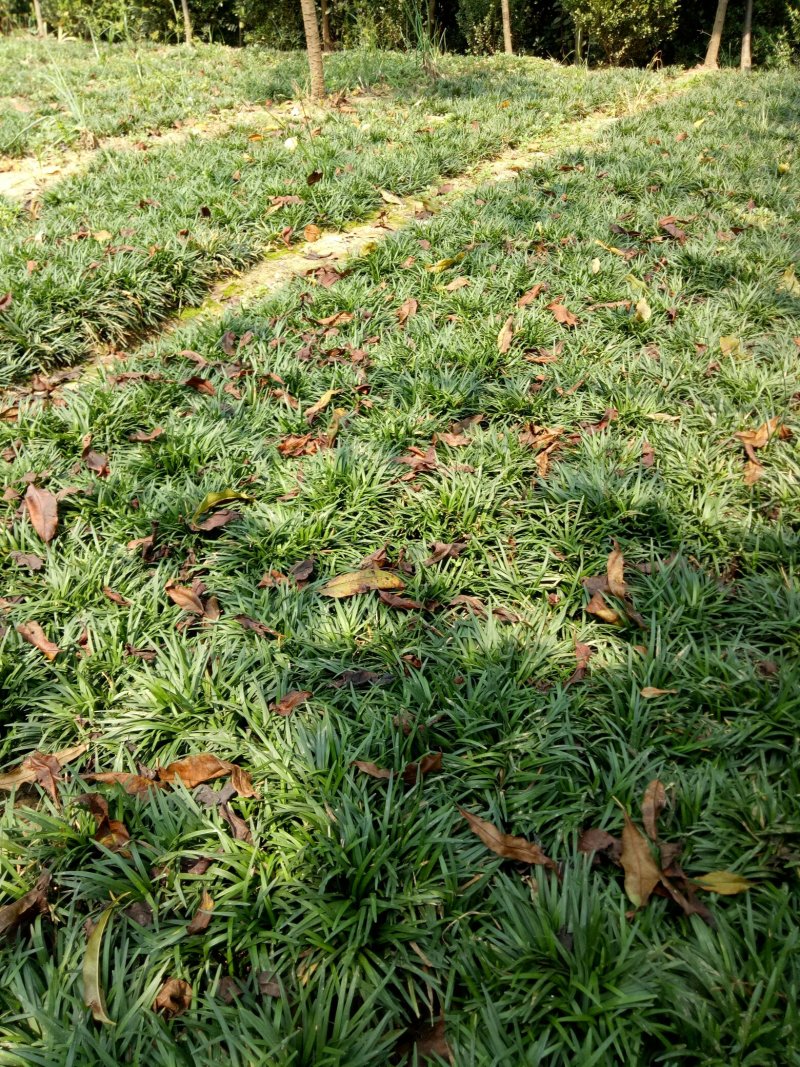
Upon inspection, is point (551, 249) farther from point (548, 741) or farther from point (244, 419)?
point (548, 741)

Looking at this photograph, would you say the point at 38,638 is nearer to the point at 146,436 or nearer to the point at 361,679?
the point at 361,679

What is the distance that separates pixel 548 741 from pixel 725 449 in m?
1.56

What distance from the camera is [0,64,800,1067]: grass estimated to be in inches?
47.9

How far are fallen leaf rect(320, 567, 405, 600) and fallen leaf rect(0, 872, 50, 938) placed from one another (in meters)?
1.06

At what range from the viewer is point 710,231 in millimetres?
4340

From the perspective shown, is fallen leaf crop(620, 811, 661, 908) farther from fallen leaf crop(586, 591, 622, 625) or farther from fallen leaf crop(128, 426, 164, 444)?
fallen leaf crop(128, 426, 164, 444)

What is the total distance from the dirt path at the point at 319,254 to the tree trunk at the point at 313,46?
2.81 m

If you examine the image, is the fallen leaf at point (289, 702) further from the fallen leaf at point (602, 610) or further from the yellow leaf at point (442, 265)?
the yellow leaf at point (442, 265)

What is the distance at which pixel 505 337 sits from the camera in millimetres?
3307

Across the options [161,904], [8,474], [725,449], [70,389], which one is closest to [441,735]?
[161,904]

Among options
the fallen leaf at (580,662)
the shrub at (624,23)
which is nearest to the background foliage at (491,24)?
the shrub at (624,23)

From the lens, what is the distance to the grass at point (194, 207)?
3.57 metres

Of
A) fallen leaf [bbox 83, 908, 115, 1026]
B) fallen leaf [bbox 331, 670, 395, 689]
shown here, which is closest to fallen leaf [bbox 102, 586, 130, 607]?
fallen leaf [bbox 331, 670, 395, 689]

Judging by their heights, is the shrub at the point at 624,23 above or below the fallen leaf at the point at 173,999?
above
